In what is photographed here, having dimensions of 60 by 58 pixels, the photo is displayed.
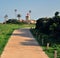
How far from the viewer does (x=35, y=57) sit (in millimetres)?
23219

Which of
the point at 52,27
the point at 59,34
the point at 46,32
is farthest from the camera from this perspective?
the point at 46,32

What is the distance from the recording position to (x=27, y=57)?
23125 mm

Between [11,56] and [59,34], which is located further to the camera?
[59,34]

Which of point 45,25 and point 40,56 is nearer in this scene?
point 40,56

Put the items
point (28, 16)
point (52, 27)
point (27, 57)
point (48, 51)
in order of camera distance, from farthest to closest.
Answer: point (28, 16), point (52, 27), point (48, 51), point (27, 57)

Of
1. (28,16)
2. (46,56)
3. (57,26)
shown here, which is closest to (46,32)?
(57,26)

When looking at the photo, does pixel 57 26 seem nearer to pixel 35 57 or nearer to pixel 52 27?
pixel 52 27

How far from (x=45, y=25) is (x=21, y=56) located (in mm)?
25415

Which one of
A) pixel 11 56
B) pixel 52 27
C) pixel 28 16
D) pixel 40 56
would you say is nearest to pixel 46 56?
pixel 40 56

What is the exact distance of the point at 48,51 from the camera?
89.6 ft

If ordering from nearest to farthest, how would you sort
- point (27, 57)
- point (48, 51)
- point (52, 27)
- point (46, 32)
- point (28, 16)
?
1. point (27, 57)
2. point (48, 51)
3. point (52, 27)
4. point (46, 32)
5. point (28, 16)

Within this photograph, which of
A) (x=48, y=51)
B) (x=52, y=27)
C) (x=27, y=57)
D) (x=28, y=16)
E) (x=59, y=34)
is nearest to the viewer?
(x=27, y=57)

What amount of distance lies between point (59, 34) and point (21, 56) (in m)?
15.3

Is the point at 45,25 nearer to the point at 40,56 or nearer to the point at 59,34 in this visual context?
the point at 59,34
